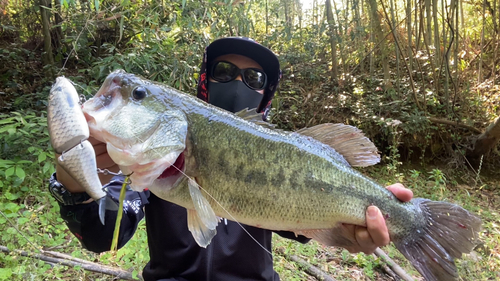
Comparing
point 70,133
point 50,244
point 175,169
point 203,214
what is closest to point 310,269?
point 203,214

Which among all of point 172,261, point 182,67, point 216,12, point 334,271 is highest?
point 216,12

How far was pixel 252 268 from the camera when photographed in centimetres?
210

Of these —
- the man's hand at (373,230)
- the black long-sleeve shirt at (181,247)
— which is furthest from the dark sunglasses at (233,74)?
the man's hand at (373,230)

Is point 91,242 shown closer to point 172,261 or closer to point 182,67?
point 172,261

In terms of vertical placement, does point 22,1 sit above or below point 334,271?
above

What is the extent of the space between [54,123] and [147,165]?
1.35 feet

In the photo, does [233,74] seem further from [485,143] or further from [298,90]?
[485,143]

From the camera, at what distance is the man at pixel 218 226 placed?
1664 mm

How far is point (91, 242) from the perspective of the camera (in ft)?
6.02

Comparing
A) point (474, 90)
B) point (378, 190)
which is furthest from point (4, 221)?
point (474, 90)

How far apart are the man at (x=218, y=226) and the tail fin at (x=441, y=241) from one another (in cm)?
23

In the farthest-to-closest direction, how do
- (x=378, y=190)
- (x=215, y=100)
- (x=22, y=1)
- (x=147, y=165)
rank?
(x=22, y=1), (x=215, y=100), (x=378, y=190), (x=147, y=165)

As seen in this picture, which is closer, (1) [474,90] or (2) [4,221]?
(2) [4,221]

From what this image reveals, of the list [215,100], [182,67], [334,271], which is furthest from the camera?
[182,67]
